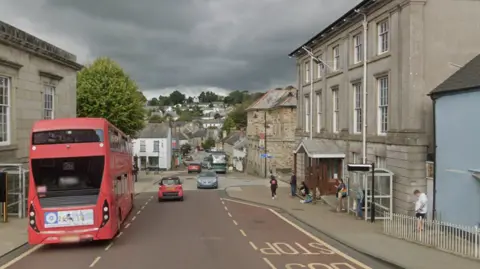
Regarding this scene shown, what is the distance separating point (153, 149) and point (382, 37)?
70.8 m

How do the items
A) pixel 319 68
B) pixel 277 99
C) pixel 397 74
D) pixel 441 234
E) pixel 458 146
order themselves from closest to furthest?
pixel 441 234 → pixel 458 146 → pixel 397 74 → pixel 319 68 → pixel 277 99

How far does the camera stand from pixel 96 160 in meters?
16.1

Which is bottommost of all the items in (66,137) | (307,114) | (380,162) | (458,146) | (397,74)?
(380,162)

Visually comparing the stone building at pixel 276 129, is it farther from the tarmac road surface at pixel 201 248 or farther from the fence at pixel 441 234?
the fence at pixel 441 234

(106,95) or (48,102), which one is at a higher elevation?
(106,95)

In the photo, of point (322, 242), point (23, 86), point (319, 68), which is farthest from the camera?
point (319, 68)

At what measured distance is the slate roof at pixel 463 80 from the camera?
58.9 feet

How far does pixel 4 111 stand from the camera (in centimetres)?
2566

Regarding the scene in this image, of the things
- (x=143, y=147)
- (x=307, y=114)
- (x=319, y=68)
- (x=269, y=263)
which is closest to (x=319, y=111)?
(x=319, y=68)

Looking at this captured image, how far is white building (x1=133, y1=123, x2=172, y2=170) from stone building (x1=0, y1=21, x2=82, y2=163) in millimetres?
58680

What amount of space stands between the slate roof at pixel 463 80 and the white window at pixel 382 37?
436 cm

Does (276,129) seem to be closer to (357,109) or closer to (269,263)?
(357,109)

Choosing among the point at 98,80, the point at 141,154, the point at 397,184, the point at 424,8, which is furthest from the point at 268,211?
the point at 141,154

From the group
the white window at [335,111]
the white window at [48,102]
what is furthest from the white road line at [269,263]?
the white window at [48,102]
